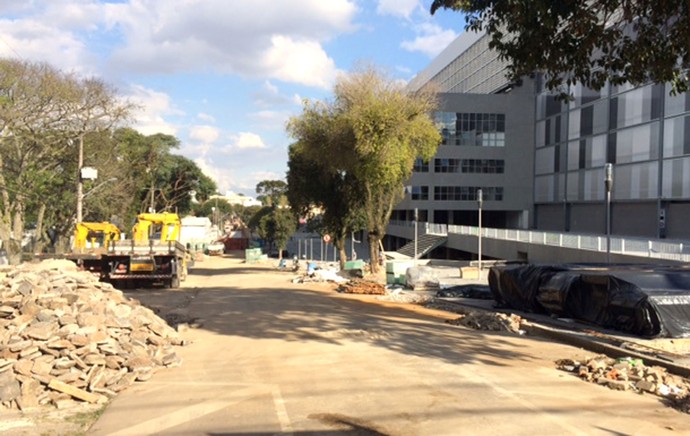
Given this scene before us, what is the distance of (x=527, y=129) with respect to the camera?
6775 cm

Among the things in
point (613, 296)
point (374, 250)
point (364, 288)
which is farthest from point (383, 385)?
point (374, 250)

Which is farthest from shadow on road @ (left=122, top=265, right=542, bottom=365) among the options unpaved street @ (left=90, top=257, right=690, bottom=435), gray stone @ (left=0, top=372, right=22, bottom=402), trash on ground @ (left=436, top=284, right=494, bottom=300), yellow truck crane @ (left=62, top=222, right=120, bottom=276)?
gray stone @ (left=0, top=372, right=22, bottom=402)

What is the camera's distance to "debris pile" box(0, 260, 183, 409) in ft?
25.9

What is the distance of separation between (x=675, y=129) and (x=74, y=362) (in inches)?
1834

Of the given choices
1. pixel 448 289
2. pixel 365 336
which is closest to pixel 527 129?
pixel 448 289

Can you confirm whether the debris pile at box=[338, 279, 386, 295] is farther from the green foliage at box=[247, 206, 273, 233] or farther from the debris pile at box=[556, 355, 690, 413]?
the green foliage at box=[247, 206, 273, 233]

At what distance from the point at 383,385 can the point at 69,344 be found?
4.71 metres

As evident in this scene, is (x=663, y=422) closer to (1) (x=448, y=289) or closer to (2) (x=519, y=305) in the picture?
(2) (x=519, y=305)

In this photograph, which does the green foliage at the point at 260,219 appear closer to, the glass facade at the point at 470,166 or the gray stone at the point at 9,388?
the glass facade at the point at 470,166

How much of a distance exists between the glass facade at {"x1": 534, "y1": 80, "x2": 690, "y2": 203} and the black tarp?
71.7 feet

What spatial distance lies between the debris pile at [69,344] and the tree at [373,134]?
17.6m

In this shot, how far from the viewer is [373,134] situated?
27.7 m

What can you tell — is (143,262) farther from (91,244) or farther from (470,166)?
(470,166)

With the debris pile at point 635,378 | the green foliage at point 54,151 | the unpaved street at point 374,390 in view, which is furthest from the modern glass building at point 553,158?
the debris pile at point 635,378
